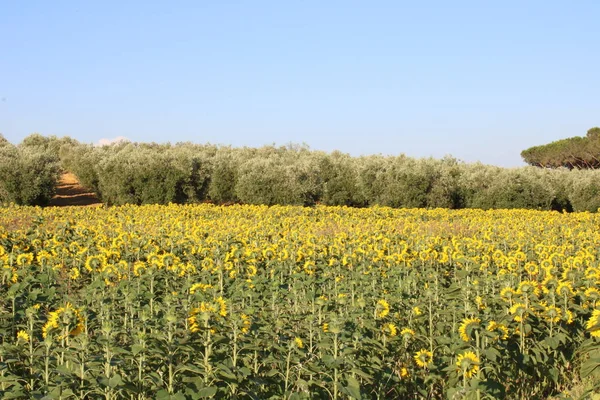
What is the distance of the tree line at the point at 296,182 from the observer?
2798cm

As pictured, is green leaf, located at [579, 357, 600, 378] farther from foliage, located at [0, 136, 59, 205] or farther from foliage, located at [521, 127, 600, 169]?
foliage, located at [521, 127, 600, 169]

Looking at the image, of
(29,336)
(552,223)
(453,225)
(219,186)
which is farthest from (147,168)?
(29,336)

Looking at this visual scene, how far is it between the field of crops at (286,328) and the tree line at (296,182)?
16955 mm

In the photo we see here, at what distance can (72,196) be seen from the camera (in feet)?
109

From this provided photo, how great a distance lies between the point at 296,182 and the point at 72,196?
12.5 meters

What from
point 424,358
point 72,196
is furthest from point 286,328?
point 72,196

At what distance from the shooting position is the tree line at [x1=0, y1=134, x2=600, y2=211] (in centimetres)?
2798

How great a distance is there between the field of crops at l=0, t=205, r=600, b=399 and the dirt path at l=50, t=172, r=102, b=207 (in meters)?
20.6

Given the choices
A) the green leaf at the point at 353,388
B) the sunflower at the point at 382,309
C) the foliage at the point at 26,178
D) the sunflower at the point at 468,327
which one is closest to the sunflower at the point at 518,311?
the sunflower at the point at 468,327

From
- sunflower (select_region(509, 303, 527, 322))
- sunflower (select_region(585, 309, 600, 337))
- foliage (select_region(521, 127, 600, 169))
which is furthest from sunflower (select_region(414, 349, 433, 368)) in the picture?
foliage (select_region(521, 127, 600, 169))

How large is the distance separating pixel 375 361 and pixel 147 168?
2431cm

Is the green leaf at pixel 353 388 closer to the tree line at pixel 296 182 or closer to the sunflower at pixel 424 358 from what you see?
the sunflower at pixel 424 358

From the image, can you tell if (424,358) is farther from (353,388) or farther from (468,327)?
(353,388)

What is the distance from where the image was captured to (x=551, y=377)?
6.29m
